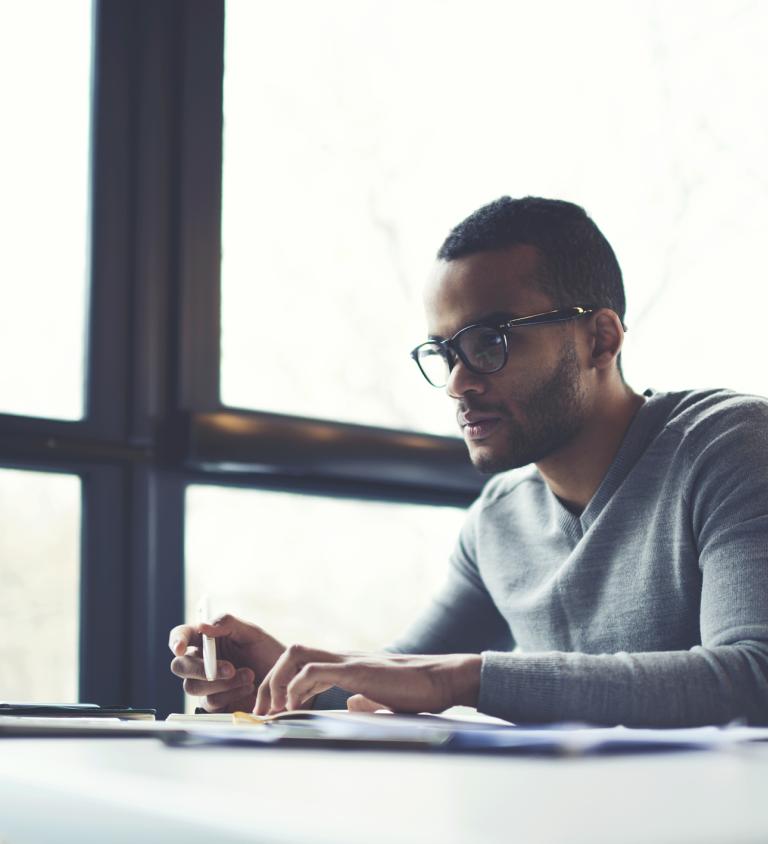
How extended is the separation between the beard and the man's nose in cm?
6

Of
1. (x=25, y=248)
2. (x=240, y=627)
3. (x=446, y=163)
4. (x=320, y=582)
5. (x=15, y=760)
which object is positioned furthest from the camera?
(x=446, y=163)

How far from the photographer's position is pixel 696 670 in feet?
3.50

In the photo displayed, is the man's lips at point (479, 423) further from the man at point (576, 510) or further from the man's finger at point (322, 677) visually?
the man's finger at point (322, 677)

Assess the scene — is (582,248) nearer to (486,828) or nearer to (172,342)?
(172,342)

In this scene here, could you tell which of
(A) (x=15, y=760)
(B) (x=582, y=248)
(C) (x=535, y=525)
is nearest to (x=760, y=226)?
(B) (x=582, y=248)

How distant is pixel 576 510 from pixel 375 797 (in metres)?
1.28

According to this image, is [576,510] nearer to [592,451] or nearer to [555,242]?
[592,451]

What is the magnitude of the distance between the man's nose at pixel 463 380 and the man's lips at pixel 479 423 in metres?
0.05

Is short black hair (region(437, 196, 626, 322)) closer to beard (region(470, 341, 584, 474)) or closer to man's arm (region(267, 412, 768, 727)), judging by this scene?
beard (region(470, 341, 584, 474))

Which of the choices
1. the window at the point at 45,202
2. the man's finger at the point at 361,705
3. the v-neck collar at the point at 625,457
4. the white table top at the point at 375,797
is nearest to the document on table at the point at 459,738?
the white table top at the point at 375,797

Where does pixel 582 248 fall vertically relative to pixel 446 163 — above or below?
below

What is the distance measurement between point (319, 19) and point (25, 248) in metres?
0.83

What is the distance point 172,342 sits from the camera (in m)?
1.95

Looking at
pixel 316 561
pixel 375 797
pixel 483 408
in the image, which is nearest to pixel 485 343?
pixel 483 408
